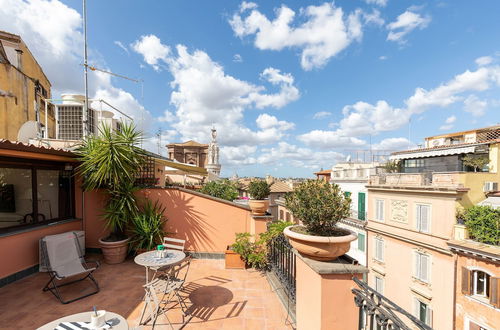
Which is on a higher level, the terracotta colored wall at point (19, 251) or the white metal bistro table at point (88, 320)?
the white metal bistro table at point (88, 320)

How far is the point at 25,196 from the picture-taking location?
17.1 feet

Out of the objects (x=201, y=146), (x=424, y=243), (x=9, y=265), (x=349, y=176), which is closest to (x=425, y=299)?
(x=424, y=243)

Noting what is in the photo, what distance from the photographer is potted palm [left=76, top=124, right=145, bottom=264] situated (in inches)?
203

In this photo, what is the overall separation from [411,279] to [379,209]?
4.41m

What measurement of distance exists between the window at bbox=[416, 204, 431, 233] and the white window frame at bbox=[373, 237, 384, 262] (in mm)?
3068

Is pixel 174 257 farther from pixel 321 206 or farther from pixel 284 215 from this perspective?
pixel 284 215

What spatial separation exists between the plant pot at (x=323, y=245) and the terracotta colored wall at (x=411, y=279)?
13.0 m

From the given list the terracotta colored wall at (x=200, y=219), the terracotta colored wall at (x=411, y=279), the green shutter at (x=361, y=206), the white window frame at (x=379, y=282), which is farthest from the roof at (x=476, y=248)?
the terracotta colored wall at (x=200, y=219)

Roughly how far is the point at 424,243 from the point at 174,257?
1366 centimetres

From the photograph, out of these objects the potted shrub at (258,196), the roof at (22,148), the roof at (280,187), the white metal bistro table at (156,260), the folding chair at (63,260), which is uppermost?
the roof at (22,148)

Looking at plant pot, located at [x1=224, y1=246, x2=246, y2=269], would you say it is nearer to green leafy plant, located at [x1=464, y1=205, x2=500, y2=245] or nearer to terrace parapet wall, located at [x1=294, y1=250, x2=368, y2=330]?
terrace parapet wall, located at [x1=294, y1=250, x2=368, y2=330]

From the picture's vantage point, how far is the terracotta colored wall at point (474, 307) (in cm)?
902

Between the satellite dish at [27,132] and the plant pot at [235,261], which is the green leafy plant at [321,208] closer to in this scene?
the plant pot at [235,261]

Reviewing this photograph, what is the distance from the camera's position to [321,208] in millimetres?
2100
